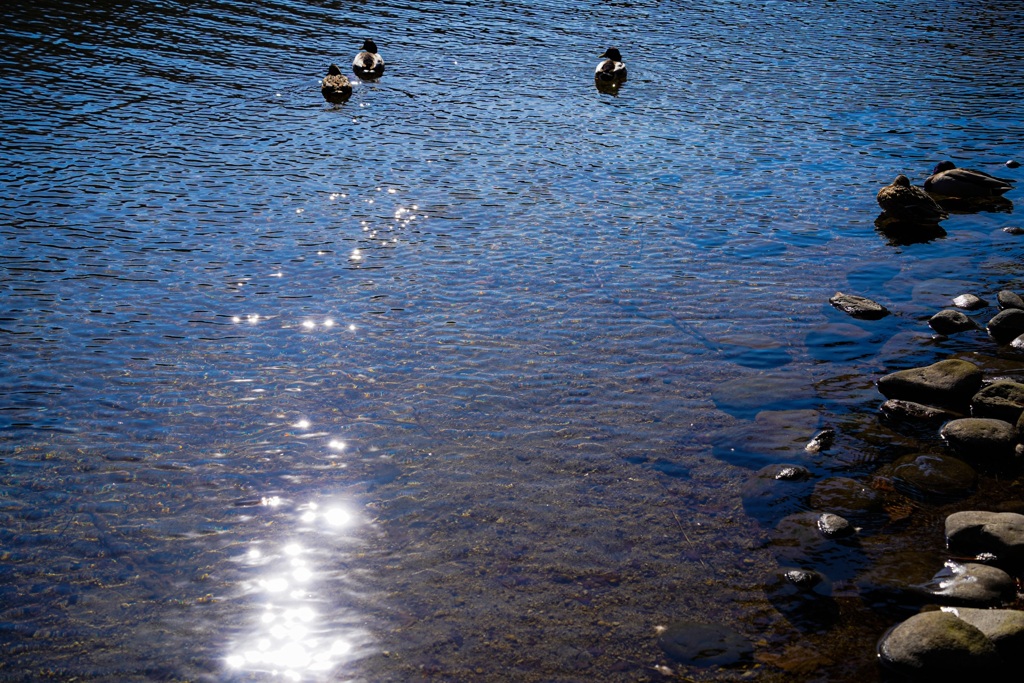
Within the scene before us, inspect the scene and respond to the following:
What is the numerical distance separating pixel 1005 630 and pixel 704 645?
3.01m

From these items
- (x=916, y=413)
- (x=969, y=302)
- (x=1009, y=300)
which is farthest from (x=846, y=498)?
(x=1009, y=300)

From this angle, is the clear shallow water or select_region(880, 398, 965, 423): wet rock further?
select_region(880, 398, 965, 423): wet rock

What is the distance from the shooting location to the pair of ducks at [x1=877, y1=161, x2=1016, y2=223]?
21641mm

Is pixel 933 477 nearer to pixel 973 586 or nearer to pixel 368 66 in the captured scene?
pixel 973 586

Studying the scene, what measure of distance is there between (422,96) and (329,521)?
70.5ft

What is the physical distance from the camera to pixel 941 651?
8703 millimetres

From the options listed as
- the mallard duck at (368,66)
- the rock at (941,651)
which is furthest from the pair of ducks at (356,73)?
the rock at (941,651)

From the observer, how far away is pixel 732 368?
15.1 m

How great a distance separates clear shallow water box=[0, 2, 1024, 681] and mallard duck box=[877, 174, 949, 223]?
0.53 meters

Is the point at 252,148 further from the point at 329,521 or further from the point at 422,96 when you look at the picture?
the point at 329,521

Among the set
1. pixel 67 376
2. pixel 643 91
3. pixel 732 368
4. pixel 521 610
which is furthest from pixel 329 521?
pixel 643 91

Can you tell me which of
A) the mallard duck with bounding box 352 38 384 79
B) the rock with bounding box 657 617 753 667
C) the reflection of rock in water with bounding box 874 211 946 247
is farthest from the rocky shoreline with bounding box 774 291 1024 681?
the mallard duck with bounding box 352 38 384 79

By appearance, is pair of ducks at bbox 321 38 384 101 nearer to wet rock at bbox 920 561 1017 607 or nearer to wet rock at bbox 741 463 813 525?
wet rock at bbox 741 463 813 525

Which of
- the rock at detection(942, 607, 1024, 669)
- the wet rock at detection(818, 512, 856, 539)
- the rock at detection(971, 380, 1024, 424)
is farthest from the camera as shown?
the rock at detection(971, 380, 1024, 424)
